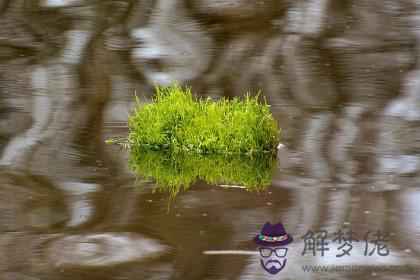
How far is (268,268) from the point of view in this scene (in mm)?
5934

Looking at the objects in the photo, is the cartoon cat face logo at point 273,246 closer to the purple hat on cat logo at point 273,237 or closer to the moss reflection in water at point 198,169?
the purple hat on cat logo at point 273,237

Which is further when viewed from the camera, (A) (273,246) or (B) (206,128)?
(B) (206,128)

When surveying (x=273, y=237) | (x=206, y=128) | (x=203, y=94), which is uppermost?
(x=273, y=237)

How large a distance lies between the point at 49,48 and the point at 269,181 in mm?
6519

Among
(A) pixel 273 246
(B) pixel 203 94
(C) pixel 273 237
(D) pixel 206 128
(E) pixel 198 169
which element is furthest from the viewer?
(B) pixel 203 94

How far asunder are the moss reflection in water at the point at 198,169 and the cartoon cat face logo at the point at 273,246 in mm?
1167

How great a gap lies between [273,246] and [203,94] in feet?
16.5

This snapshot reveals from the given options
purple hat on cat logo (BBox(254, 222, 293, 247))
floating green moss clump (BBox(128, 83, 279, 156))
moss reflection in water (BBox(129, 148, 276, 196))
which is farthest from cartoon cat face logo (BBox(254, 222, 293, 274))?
floating green moss clump (BBox(128, 83, 279, 156))

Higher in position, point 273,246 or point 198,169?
point 273,246

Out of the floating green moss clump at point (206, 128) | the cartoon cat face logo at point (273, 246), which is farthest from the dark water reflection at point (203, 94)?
the floating green moss clump at point (206, 128)

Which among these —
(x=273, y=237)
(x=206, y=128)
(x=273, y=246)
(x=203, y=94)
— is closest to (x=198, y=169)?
(x=206, y=128)

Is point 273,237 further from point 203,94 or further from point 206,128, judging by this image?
point 203,94

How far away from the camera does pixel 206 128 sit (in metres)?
8.88

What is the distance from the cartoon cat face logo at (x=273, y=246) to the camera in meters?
5.97
